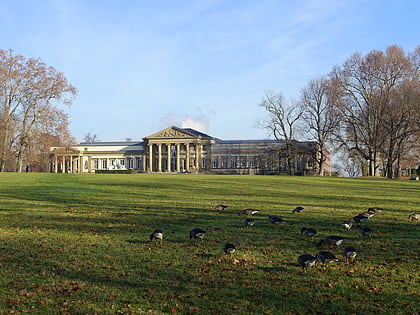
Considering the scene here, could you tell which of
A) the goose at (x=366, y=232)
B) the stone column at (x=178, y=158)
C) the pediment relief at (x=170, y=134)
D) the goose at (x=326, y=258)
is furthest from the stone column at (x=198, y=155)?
the goose at (x=326, y=258)

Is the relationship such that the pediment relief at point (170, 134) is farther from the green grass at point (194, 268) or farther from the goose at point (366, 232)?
the goose at point (366, 232)

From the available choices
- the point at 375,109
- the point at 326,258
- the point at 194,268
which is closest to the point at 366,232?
the point at 326,258

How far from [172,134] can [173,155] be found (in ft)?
19.1

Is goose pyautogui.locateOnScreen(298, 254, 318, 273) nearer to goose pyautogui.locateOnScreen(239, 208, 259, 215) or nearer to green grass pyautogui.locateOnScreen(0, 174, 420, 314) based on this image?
green grass pyautogui.locateOnScreen(0, 174, 420, 314)

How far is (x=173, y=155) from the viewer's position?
113 meters

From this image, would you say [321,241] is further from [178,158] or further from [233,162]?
[178,158]

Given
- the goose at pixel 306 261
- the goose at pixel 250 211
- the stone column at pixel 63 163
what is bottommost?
the goose at pixel 306 261

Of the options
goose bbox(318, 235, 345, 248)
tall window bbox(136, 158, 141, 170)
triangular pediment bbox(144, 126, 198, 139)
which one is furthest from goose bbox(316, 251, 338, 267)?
tall window bbox(136, 158, 141, 170)

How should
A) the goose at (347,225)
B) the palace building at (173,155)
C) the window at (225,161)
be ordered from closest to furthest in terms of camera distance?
the goose at (347,225) < the palace building at (173,155) < the window at (225,161)

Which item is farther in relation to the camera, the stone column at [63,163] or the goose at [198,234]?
the stone column at [63,163]

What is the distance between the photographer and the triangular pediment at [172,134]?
111m

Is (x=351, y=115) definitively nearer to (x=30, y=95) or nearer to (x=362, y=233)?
(x=30, y=95)

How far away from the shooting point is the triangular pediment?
4353 inches

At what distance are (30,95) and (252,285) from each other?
2383 inches
